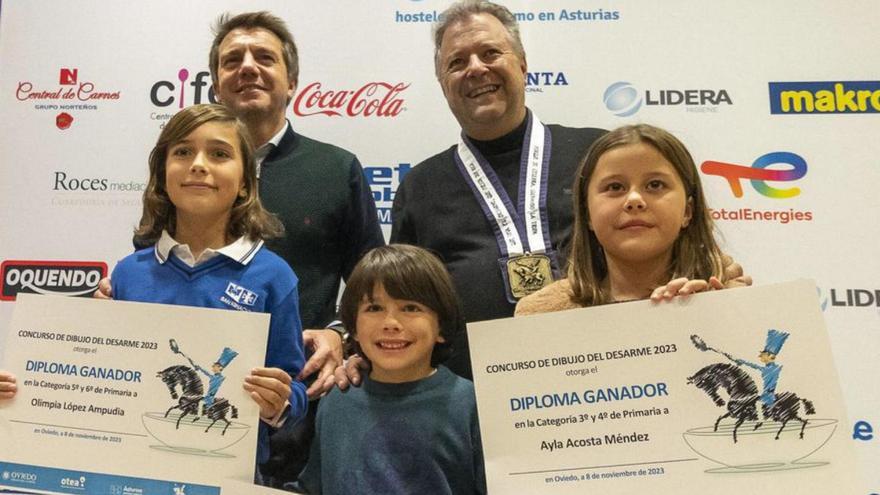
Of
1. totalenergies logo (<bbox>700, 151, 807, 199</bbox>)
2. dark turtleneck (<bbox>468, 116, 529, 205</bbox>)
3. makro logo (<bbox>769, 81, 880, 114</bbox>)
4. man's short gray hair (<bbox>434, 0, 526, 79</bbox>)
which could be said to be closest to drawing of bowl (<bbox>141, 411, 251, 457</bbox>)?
dark turtleneck (<bbox>468, 116, 529, 205</bbox>)

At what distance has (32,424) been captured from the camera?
1.52m

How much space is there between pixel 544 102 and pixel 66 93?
2488mm

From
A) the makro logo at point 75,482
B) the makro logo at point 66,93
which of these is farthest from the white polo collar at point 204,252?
the makro logo at point 66,93

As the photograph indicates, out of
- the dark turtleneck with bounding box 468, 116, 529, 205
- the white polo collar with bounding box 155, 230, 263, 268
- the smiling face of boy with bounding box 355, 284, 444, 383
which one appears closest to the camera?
the smiling face of boy with bounding box 355, 284, 444, 383

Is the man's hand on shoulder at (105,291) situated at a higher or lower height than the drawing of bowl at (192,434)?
higher

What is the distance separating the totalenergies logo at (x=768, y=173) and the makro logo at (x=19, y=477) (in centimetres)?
295

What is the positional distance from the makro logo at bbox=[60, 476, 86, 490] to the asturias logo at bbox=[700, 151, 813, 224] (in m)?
2.77

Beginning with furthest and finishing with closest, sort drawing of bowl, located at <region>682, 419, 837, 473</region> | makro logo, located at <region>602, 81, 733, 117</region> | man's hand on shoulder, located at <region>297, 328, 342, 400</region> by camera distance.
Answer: makro logo, located at <region>602, 81, 733, 117</region> → man's hand on shoulder, located at <region>297, 328, 342, 400</region> → drawing of bowl, located at <region>682, 419, 837, 473</region>

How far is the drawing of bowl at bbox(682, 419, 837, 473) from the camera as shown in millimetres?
1261

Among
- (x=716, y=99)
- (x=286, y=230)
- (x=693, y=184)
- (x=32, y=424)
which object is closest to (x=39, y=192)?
(x=286, y=230)

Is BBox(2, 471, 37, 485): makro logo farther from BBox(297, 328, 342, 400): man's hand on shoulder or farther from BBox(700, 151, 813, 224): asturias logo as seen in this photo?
BBox(700, 151, 813, 224): asturias logo

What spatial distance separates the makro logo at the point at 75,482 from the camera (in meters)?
1.48

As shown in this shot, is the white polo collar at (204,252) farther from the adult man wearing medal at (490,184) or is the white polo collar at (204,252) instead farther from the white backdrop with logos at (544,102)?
the white backdrop with logos at (544,102)

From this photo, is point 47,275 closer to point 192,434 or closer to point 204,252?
point 204,252
